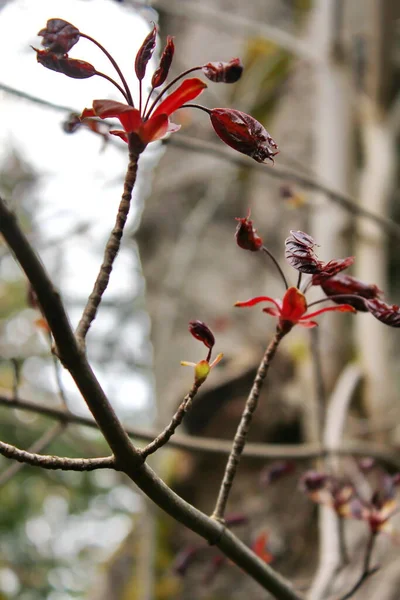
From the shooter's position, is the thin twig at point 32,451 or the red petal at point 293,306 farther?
the thin twig at point 32,451

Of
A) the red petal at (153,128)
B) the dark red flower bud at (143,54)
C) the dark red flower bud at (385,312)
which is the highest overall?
the dark red flower bud at (143,54)

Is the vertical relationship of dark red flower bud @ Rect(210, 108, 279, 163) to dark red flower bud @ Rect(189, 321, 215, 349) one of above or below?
above

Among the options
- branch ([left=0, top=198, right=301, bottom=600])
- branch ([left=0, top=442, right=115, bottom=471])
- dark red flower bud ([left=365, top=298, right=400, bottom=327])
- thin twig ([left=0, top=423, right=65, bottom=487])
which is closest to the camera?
branch ([left=0, top=198, right=301, bottom=600])

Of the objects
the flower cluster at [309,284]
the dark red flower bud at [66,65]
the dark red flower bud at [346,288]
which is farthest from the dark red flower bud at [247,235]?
the dark red flower bud at [66,65]

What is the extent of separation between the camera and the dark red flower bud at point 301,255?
592 mm

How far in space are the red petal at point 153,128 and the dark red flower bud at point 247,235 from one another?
0.44 feet

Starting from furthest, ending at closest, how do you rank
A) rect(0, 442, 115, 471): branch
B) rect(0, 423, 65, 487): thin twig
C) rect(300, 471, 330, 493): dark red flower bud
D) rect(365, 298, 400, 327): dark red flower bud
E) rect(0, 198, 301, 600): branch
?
1. rect(0, 423, 65, 487): thin twig
2. rect(300, 471, 330, 493): dark red flower bud
3. rect(365, 298, 400, 327): dark red flower bud
4. rect(0, 442, 115, 471): branch
5. rect(0, 198, 301, 600): branch

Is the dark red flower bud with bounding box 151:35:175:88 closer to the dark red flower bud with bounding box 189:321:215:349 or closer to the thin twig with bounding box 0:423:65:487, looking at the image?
the dark red flower bud with bounding box 189:321:215:349

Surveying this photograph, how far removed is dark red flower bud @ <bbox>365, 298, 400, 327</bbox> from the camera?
0.64m

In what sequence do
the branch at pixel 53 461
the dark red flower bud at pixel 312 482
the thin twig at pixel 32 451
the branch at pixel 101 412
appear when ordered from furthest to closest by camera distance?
the thin twig at pixel 32 451 < the dark red flower bud at pixel 312 482 < the branch at pixel 53 461 < the branch at pixel 101 412

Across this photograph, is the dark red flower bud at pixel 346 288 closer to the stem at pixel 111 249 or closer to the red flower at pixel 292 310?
the red flower at pixel 292 310

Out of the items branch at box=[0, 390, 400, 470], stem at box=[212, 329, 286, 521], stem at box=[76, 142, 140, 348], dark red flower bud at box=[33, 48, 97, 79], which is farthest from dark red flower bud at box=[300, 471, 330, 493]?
dark red flower bud at box=[33, 48, 97, 79]

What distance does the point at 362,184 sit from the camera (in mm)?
2740

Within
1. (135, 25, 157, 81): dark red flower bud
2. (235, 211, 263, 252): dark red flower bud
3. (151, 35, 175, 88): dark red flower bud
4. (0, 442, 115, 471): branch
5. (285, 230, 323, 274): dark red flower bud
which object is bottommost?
(0, 442, 115, 471): branch
